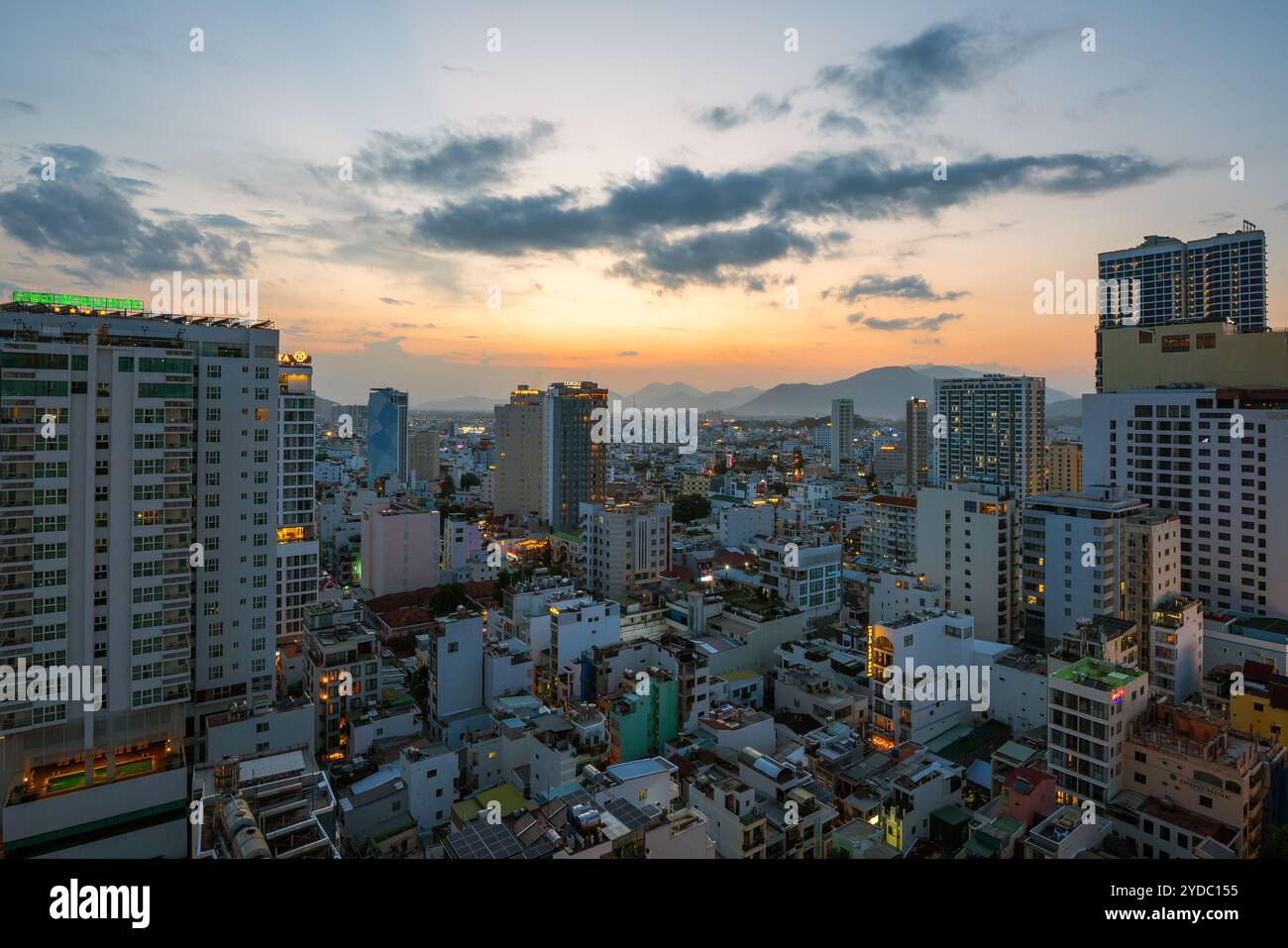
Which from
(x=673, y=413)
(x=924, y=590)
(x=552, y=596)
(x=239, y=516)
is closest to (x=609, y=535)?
(x=552, y=596)

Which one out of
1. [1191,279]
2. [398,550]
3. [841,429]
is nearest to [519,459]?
[398,550]

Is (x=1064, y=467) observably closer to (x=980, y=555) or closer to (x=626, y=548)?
Answer: (x=980, y=555)

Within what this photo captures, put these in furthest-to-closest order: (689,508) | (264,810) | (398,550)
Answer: (689,508) → (398,550) → (264,810)

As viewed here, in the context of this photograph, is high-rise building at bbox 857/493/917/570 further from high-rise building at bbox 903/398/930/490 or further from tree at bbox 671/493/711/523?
high-rise building at bbox 903/398/930/490

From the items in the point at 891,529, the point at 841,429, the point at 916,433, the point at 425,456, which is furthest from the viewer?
the point at 841,429

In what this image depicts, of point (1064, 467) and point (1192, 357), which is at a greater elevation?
point (1192, 357)

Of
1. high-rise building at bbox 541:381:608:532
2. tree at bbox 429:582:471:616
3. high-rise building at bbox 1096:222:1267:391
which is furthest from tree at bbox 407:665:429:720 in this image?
high-rise building at bbox 1096:222:1267:391
